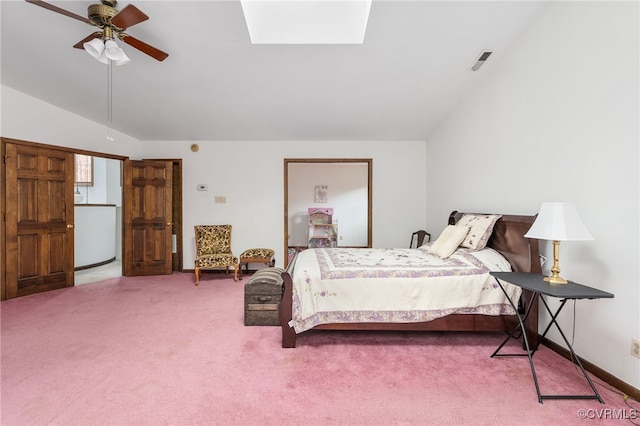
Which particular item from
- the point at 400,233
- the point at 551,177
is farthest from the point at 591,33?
the point at 400,233

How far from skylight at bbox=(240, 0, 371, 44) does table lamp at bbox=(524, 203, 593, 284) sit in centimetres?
219

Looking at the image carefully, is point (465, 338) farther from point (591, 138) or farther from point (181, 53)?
point (181, 53)

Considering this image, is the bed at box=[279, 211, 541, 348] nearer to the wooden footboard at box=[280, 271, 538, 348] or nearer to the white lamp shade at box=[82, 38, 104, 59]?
the wooden footboard at box=[280, 271, 538, 348]

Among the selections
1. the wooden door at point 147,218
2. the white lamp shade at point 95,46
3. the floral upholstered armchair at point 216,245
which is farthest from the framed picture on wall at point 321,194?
the white lamp shade at point 95,46

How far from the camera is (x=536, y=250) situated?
2.25 metres

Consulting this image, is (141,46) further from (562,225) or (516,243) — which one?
(516,243)

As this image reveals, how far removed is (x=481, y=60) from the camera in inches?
114

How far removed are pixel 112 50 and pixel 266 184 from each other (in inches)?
118

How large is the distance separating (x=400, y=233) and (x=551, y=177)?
9.10ft

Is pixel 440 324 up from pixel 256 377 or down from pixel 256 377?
up

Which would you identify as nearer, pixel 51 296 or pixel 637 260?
pixel 637 260

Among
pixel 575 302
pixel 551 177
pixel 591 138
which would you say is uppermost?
pixel 591 138

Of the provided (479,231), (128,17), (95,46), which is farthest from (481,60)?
(95,46)

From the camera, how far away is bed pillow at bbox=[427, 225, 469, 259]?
2.81m
